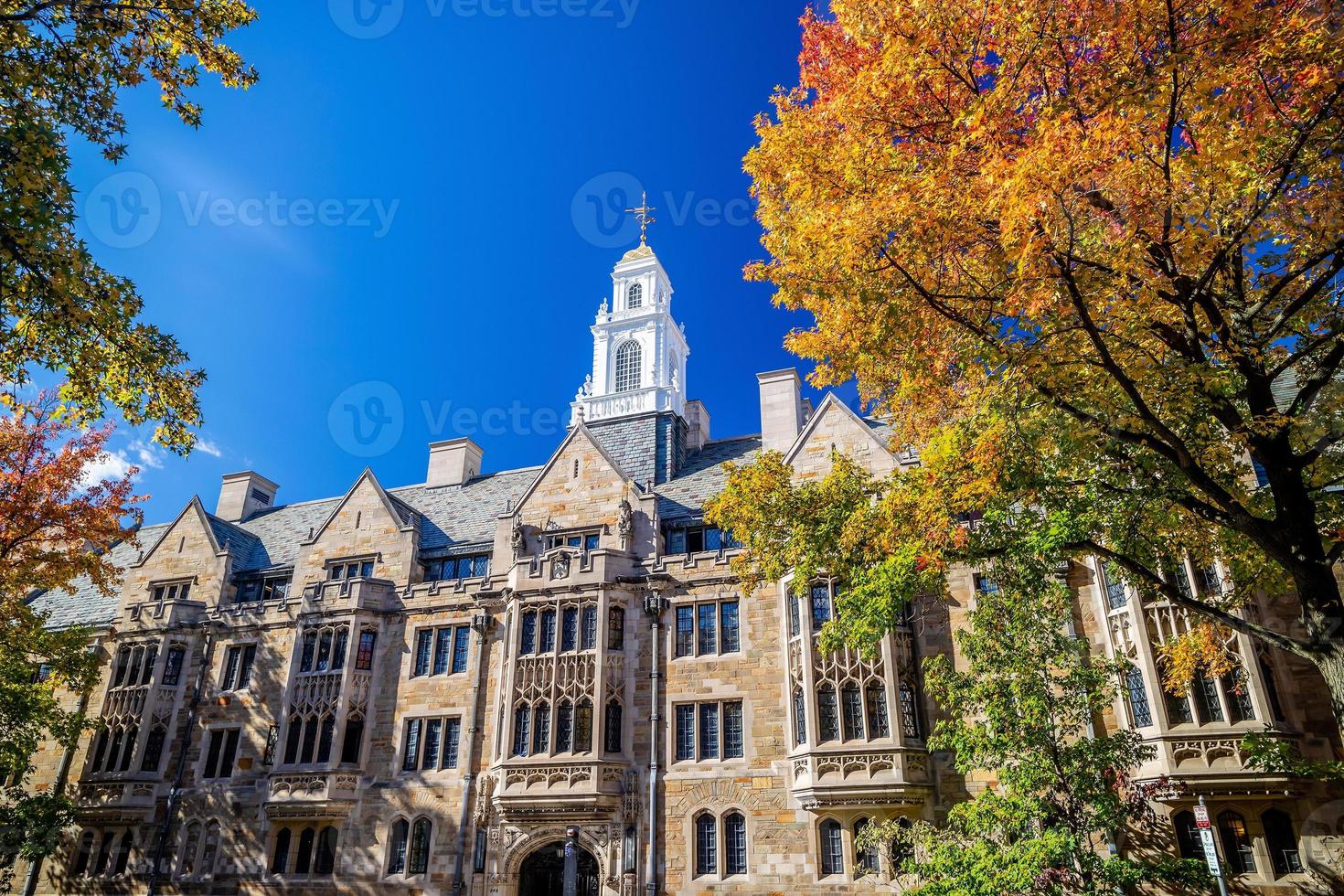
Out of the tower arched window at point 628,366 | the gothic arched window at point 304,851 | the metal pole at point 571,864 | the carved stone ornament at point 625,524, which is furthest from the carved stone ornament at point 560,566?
the tower arched window at point 628,366

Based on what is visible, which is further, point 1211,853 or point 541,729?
point 541,729

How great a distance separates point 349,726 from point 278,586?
26.5ft

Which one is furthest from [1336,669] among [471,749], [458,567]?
[458,567]

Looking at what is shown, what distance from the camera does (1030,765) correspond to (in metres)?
15.8

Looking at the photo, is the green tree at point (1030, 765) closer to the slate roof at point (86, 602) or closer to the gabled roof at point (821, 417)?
the gabled roof at point (821, 417)

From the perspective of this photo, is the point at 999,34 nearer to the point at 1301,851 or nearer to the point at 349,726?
the point at 1301,851

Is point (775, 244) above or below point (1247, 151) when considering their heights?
above

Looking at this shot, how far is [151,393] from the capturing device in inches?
462

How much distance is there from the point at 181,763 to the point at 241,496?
1446 centimetres

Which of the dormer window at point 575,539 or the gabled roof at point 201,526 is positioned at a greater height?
the gabled roof at point 201,526

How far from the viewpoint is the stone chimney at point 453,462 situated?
37.1 meters

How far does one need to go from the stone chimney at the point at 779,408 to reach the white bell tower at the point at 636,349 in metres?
14.8

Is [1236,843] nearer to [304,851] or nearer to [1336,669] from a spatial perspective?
[1336,669]

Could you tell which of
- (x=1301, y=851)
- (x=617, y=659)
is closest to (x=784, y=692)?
(x=617, y=659)
